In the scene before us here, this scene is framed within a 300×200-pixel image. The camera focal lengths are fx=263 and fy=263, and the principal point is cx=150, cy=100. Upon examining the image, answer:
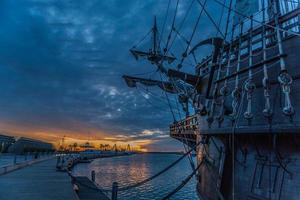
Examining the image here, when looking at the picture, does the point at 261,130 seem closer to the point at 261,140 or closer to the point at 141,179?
the point at 261,140

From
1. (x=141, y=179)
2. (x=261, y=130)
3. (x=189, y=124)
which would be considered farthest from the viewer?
(x=141, y=179)

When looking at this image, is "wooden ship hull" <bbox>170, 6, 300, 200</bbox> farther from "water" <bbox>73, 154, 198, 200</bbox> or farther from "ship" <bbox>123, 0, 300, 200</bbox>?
"water" <bbox>73, 154, 198, 200</bbox>

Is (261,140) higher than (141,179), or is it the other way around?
(261,140)

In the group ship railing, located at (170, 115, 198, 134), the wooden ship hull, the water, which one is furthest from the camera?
the water

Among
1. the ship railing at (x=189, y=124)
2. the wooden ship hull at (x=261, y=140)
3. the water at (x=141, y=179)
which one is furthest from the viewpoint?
the water at (x=141, y=179)

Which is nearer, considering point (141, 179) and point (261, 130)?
point (261, 130)

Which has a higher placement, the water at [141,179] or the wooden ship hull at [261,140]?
the wooden ship hull at [261,140]

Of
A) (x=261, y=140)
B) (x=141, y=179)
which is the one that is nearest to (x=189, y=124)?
(x=261, y=140)

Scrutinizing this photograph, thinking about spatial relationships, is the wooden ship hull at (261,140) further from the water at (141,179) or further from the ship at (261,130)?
the water at (141,179)

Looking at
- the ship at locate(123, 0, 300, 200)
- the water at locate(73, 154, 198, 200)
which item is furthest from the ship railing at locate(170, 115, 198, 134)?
the water at locate(73, 154, 198, 200)

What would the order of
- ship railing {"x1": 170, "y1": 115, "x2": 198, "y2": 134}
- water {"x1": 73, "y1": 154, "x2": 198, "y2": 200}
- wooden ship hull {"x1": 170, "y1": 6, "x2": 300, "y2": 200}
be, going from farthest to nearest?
water {"x1": 73, "y1": 154, "x2": 198, "y2": 200} < ship railing {"x1": 170, "y1": 115, "x2": 198, "y2": 134} < wooden ship hull {"x1": 170, "y1": 6, "x2": 300, "y2": 200}

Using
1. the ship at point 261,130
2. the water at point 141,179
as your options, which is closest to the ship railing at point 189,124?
the ship at point 261,130

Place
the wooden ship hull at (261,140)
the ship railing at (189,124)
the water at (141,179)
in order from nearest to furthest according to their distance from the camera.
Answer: the wooden ship hull at (261,140)
the ship railing at (189,124)
the water at (141,179)

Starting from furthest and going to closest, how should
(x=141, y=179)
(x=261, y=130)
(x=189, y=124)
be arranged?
(x=141, y=179), (x=189, y=124), (x=261, y=130)
